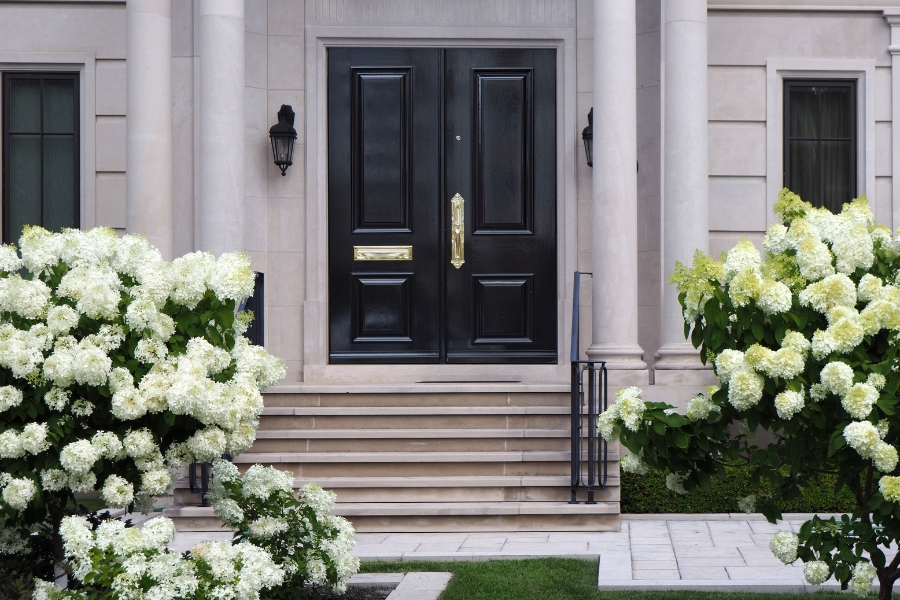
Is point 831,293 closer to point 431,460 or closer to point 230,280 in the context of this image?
point 230,280

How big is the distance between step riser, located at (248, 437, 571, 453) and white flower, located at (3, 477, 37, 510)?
14.3 ft

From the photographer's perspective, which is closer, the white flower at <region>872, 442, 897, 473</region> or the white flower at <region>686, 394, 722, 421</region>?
the white flower at <region>872, 442, 897, 473</region>

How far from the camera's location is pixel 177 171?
10.0 meters

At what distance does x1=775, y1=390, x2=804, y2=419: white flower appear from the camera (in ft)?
13.4

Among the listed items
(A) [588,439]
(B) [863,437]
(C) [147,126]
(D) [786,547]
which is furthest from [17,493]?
(C) [147,126]

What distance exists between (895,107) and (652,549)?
18.5 ft

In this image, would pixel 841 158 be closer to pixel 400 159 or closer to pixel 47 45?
pixel 400 159

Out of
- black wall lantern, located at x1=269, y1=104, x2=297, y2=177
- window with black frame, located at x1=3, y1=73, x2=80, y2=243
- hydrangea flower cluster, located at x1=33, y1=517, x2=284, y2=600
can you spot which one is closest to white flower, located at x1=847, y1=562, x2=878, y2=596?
hydrangea flower cluster, located at x1=33, y1=517, x2=284, y2=600

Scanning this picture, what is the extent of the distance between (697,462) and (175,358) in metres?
2.36

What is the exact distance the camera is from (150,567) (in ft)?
14.1

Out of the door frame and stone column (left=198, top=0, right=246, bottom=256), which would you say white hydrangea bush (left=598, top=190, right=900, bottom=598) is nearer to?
stone column (left=198, top=0, right=246, bottom=256)

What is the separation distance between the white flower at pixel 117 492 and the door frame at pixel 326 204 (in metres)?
5.73

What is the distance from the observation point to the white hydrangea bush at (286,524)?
17.3 feet

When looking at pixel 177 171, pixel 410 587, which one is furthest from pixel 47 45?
pixel 410 587
